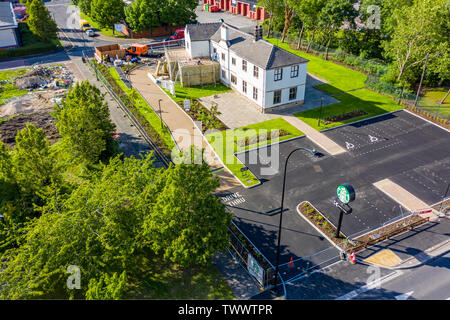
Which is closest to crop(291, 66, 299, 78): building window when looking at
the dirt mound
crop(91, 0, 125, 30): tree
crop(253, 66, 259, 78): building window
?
crop(253, 66, 259, 78): building window

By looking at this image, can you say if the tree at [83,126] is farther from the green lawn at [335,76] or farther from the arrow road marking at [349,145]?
the green lawn at [335,76]

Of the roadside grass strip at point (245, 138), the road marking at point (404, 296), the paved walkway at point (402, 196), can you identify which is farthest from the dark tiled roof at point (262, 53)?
the road marking at point (404, 296)

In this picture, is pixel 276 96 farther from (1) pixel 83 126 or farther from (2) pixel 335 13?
(1) pixel 83 126

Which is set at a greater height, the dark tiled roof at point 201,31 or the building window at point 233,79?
the dark tiled roof at point 201,31

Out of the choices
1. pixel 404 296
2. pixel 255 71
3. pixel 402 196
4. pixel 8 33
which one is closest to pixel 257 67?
pixel 255 71

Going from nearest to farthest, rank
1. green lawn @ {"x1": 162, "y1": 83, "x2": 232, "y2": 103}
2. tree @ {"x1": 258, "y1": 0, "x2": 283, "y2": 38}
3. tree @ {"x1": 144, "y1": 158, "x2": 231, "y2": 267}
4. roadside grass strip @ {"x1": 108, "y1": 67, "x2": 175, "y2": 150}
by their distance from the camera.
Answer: tree @ {"x1": 144, "y1": 158, "x2": 231, "y2": 267}
roadside grass strip @ {"x1": 108, "y1": 67, "x2": 175, "y2": 150}
green lawn @ {"x1": 162, "y1": 83, "x2": 232, "y2": 103}
tree @ {"x1": 258, "y1": 0, "x2": 283, "y2": 38}

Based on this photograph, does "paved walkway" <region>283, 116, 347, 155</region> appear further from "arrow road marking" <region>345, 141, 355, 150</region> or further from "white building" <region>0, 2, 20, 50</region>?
"white building" <region>0, 2, 20, 50</region>

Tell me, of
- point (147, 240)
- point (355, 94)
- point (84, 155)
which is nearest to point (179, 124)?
point (84, 155)
